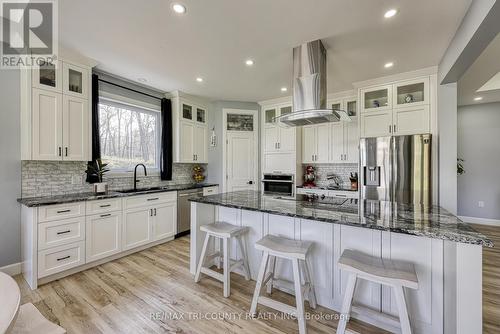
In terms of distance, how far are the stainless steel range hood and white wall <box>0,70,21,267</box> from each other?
3.05 m

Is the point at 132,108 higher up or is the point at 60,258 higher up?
the point at 132,108

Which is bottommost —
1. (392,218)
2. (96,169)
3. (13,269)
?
(13,269)

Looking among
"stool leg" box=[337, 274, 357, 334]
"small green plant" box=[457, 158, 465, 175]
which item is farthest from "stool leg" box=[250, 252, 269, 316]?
"small green plant" box=[457, 158, 465, 175]

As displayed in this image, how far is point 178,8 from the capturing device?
1842 mm

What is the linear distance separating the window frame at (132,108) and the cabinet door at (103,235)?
2.79ft

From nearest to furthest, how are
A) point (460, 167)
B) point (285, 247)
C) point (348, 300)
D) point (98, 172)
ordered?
1. point (348, 300)
2. point (285, 247)
3. point (98, 172)
4. point (460, 167)

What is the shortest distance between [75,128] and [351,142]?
14.1 feet

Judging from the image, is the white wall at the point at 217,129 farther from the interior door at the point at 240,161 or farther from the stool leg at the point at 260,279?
the stool leg at the point at 260,279

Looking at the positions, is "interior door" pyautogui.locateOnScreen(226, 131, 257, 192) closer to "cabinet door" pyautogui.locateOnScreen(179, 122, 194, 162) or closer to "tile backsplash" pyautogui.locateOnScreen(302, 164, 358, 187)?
"cabinet door" pyautogui.locateOnScreen(179, 122, 194, 162)

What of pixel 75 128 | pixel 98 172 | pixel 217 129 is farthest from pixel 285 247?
pixel 217 129

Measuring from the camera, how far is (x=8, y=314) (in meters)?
0.75

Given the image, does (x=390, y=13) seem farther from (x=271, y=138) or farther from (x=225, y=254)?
(x=271, y=138)

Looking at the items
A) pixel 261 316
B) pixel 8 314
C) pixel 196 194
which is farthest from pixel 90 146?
pixel 261 316

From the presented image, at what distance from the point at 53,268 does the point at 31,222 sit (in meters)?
0.56
